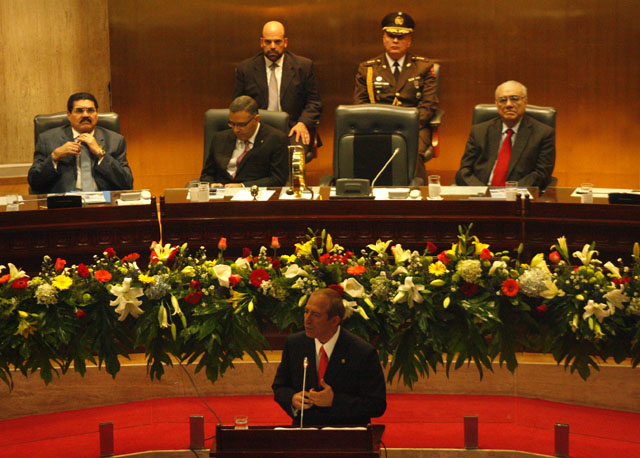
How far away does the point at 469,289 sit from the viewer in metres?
3.30

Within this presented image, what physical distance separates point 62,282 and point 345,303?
1003mm

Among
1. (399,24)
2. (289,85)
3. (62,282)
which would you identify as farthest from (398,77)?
(62,282)

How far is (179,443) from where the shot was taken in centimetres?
354

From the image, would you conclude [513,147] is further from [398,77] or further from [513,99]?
[398,77]

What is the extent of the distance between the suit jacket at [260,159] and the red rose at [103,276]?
2.29 metres

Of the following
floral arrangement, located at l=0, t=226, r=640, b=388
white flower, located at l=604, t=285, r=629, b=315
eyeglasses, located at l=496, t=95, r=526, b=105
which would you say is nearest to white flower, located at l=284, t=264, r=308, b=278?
floral arrangement, located at l=0, t=226, r=640, b=388

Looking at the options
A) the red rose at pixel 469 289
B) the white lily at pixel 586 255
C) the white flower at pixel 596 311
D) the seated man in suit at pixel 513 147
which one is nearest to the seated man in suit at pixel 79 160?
the seated man in suit at pixel 513 147

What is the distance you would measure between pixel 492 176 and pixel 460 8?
3.13m

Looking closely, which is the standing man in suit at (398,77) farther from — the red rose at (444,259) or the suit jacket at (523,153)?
the red rose at (444,259)

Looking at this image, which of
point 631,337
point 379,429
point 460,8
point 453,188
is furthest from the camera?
point 460,8

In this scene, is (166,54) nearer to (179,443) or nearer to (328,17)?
(328,17)

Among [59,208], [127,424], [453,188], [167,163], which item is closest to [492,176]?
[453,188]

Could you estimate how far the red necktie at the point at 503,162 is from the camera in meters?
5.54

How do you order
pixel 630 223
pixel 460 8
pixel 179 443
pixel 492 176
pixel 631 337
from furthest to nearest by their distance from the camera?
pixel 460 8 < pixel 492 176 < pixel 630 223 < pixel 179 443 < pixel 631 337
